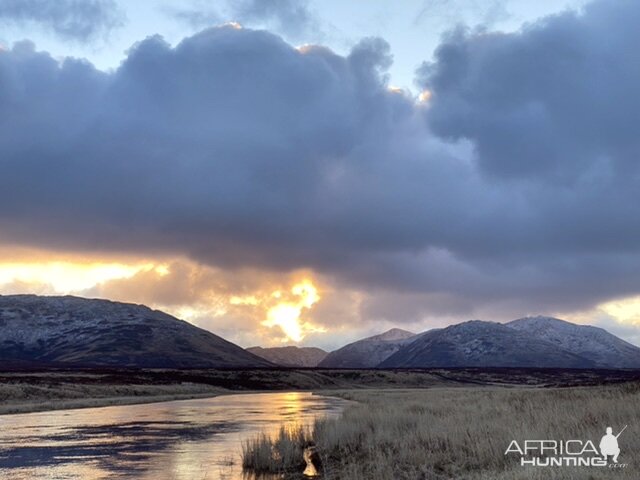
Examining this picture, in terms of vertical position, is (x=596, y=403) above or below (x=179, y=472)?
above

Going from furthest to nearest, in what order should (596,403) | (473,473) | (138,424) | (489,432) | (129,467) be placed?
(138,424)
(596,403)
(129,467)
(489,432)
(473,473)

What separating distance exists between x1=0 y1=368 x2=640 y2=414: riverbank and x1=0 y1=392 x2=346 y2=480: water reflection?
56.4 ft

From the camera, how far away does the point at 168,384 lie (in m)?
110

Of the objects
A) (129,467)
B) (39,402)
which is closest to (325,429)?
(129,467)

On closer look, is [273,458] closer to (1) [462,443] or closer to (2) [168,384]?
(1) [462,443]

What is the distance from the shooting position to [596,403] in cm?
2470

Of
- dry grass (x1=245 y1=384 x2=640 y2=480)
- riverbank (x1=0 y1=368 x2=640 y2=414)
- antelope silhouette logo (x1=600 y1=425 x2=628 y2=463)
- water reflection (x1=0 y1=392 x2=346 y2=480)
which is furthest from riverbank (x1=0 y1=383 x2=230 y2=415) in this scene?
antelope silhouette logo (x1=600 y1=425 x2=628 y2=463)

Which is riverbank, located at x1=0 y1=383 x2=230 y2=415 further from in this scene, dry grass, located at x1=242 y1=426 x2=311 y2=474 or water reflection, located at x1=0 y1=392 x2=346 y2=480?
dry grass, located at x1=242 y1=426 x2=311 y2=474

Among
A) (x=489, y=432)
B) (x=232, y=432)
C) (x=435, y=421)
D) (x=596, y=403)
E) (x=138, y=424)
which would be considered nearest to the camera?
(x=489, y=432)

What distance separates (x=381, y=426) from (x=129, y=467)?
10754mm

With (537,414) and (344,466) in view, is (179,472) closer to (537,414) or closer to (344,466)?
(344,466)

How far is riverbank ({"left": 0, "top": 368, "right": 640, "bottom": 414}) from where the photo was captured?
221 ft

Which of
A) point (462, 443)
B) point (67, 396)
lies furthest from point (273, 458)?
point (67, 396)

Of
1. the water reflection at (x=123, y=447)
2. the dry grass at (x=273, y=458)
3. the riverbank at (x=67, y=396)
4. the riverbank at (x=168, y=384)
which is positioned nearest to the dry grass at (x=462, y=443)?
the dry grass at (x=273, y=458)
